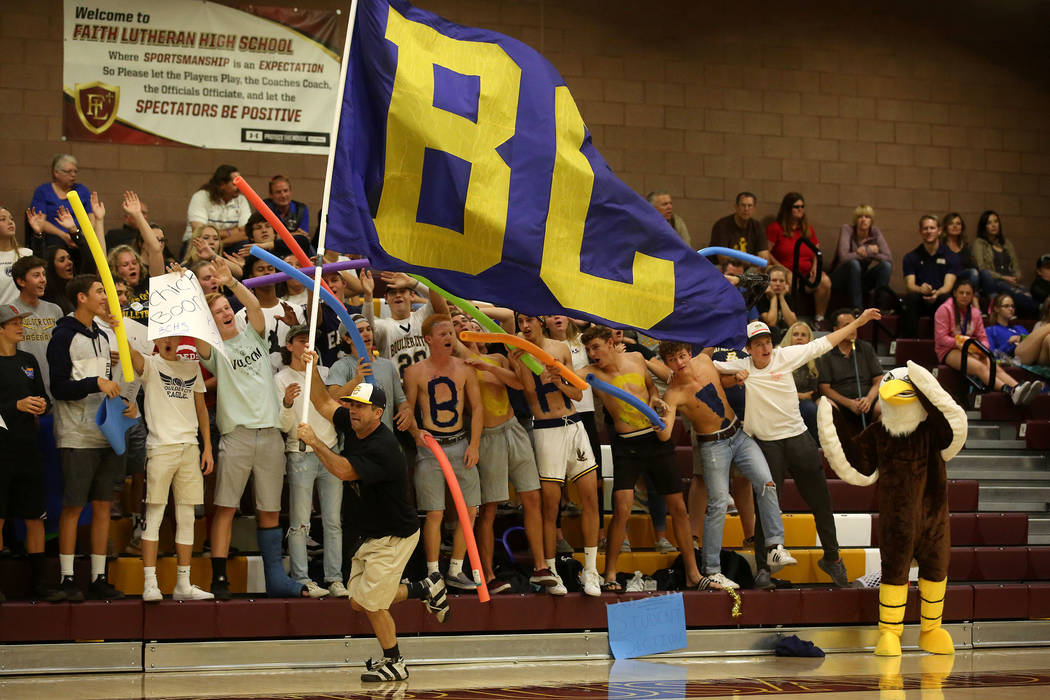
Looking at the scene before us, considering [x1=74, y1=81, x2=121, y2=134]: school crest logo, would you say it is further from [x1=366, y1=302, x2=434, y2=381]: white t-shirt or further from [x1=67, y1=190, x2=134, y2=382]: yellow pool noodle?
[x1=67, y1=190, x2=134, y2=382]: yellow pool noodle

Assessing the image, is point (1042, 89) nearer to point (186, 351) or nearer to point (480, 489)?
point (480, 489)

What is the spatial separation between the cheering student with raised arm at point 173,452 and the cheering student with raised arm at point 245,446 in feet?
0.45

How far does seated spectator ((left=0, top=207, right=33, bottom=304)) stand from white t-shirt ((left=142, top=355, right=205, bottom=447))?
1.61m

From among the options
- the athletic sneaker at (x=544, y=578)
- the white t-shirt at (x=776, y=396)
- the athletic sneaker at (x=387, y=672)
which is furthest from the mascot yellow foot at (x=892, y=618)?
the athletic sneaker at (x=387, y=672)

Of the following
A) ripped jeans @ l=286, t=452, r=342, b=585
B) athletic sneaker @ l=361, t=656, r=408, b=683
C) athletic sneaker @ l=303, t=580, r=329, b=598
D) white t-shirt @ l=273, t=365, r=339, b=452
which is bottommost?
athletic sneaker @ l=361, t=656, r=408, b=683

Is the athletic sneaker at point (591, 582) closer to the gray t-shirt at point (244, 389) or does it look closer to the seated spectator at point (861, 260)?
the gray t-shirt at point (244, 389)

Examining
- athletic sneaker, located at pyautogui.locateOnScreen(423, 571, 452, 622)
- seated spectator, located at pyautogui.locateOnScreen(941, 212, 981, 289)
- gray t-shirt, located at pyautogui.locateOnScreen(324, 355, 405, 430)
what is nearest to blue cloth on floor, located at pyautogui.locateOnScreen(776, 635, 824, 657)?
athletic sneaker, located at pyautogui.locateOnScreen(423, 571, 452, 622)

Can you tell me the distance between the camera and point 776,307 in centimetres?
1117

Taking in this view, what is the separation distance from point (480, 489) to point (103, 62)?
21.2ft

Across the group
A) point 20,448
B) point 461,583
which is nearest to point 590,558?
point 461,583

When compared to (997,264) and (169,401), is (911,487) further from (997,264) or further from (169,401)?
(997,264)

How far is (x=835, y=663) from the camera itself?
8047mm

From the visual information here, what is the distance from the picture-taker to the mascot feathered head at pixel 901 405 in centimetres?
830

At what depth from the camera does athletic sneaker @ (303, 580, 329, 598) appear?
779 cm
